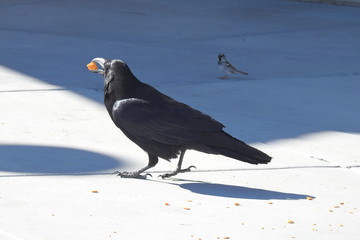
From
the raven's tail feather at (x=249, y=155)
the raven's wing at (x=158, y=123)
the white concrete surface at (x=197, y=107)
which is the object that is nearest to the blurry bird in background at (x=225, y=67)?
the white concrete surface at (x=197, y=107)

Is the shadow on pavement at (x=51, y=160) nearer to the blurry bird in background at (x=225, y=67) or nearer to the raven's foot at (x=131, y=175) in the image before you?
the raven's foot at (x=131, y=175)

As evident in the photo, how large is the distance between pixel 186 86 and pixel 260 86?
2.71ft

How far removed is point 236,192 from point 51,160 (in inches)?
59.1

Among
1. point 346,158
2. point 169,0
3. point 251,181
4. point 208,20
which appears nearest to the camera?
point 251,181

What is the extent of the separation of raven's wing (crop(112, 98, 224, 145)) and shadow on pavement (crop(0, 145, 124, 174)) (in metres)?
0.62

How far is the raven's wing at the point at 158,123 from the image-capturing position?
6.52m

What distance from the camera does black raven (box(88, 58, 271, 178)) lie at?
21.2 ft

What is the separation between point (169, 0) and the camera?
19.2 meters

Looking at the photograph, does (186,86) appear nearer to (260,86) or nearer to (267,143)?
(260,86)

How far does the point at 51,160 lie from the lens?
719 cm

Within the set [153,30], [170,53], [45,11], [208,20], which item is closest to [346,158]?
[170,53]

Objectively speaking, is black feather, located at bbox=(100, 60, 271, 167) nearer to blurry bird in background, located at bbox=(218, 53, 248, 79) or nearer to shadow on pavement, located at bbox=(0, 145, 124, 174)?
shadow on pavement, located at bbox=(0, 145, 124, 174)

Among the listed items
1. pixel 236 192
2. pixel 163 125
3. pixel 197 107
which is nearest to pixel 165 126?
pixel 163 125

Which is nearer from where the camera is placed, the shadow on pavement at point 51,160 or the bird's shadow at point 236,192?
the bird's shadow at point 236,192
